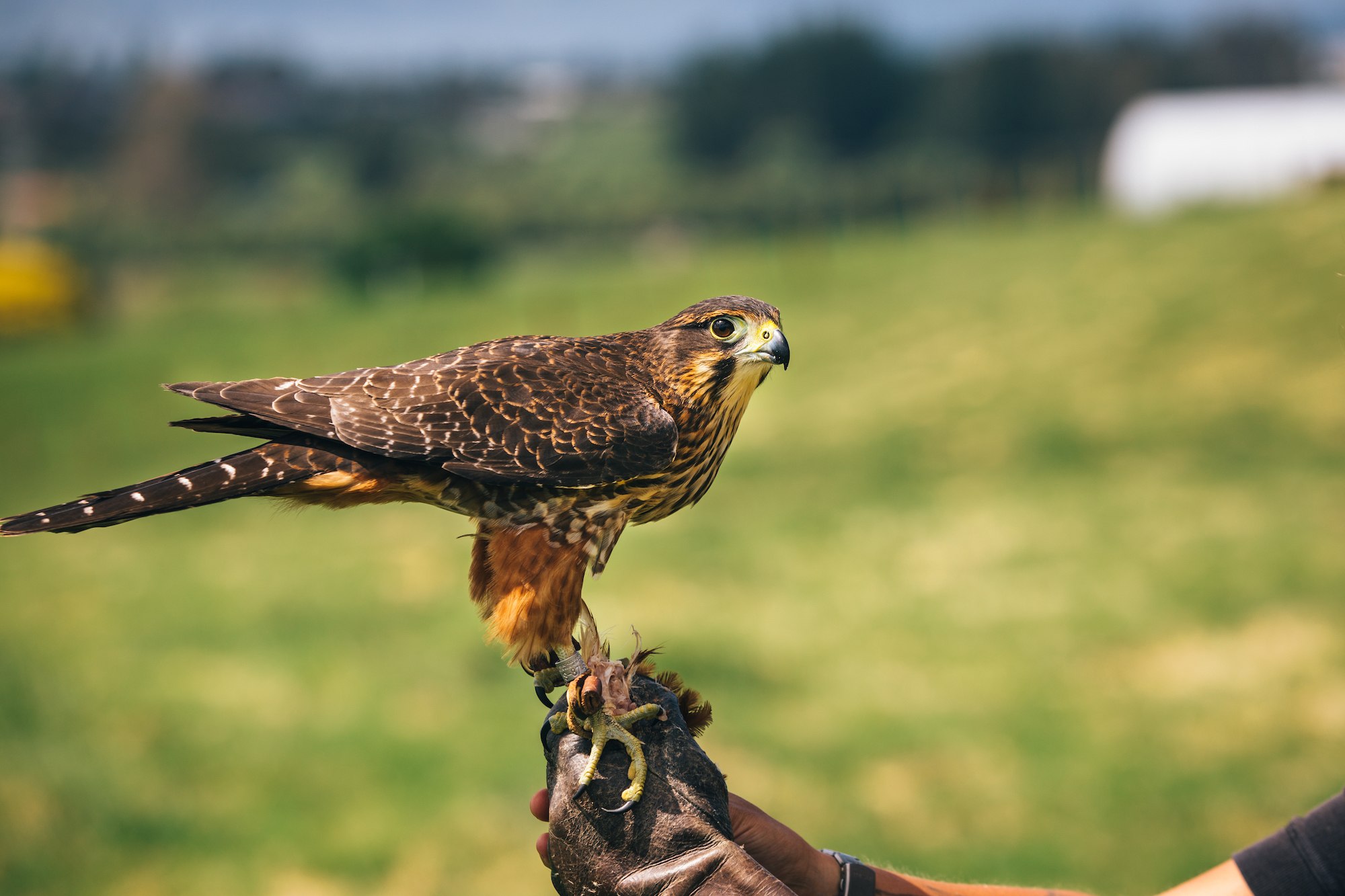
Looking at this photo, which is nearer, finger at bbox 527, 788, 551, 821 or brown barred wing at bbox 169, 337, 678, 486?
brown barred wing at bbox 169, 337, 678, 486

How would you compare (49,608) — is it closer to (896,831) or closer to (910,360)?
(896,831)

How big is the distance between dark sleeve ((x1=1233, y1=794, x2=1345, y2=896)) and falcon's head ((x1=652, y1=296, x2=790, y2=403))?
1.91m

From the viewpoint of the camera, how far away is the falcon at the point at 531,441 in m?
2.51

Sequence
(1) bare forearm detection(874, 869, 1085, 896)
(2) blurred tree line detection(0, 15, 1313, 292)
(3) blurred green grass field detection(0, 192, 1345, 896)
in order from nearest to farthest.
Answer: (1) bare forearm detection(874, 869, 1085, 896), (3) blurred green grass field detection(0, 192, 1345, 896), (2) blurred tree line detection(0, 15, 1313, 292)

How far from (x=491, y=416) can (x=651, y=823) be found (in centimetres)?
96

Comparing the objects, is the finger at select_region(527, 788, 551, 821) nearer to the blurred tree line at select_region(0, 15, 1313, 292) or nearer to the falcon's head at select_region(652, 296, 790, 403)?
the falcon's head at select_region(652, 296, 790, 403)

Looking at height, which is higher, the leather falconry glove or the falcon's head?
the falcon's head

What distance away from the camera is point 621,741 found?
2.61 metres

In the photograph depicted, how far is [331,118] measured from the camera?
108562 mm

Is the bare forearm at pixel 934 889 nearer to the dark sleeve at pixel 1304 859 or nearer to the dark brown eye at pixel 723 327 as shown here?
the dark sleeve at pixel 1304 859

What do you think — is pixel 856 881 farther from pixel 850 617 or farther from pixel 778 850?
pixel 850 617

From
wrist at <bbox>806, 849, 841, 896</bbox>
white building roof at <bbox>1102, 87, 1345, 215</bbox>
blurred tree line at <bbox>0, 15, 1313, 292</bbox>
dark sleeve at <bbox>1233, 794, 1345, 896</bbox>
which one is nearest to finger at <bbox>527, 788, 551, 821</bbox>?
wrist at <bbox>806, 849, 841, 896</bbox>

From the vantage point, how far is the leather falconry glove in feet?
8.47

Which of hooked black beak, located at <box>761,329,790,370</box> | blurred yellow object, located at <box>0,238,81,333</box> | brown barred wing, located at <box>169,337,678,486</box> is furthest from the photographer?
blurred yellow object, located at <box>0,238,81,333</box>
